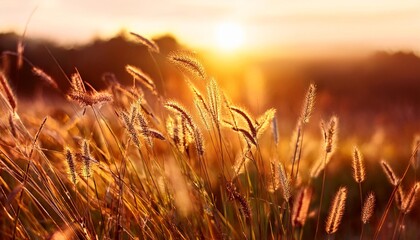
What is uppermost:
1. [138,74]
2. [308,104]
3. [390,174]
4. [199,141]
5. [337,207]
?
[138,74]

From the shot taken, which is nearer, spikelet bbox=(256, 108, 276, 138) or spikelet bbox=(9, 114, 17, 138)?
spikelet bbox=(256, 108, 276, 138)

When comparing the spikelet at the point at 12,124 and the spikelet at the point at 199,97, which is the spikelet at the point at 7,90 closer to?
the spikelet at the point at 12,124

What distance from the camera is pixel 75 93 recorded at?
7.42 ft

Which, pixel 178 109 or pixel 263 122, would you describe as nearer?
pixel 178 109

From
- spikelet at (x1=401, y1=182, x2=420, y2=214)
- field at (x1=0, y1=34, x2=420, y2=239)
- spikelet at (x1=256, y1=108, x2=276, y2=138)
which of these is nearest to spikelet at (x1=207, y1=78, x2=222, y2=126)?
field at (x1=0, y1=34, x2=420, y2=239)

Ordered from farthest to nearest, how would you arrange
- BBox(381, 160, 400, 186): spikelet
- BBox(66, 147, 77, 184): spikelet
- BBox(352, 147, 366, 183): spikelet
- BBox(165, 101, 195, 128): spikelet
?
1. BBox(381, 160, 400, 186): spikelet
2. BBox(352, 147, 366, 183): spikelet
3. BBox(165, 101, 195, 128): spikelet
4. BBox(66, 147, 77, 184): spikelet

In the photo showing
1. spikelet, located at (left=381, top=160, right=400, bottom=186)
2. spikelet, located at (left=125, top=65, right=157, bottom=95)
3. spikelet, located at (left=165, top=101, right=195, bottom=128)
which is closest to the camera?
spikelet, located at (left=165, top=101, right=195, bottom=128)

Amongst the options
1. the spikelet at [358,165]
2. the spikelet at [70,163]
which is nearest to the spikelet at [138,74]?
the spikelet at [70,163]

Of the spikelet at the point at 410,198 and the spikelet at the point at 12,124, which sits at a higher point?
the spikelet at the point at 12,124

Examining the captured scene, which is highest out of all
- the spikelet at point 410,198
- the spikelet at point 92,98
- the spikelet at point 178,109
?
the spikelet at point 92,98

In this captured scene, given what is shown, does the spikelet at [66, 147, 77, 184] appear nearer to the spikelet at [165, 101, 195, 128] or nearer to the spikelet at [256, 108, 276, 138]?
the spikelet at [165, 101, 195, 128]

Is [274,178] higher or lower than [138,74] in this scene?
lower

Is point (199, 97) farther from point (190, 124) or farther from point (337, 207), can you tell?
point (337, 207)

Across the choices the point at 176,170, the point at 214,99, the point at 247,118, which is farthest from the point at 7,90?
the point at 176,170
